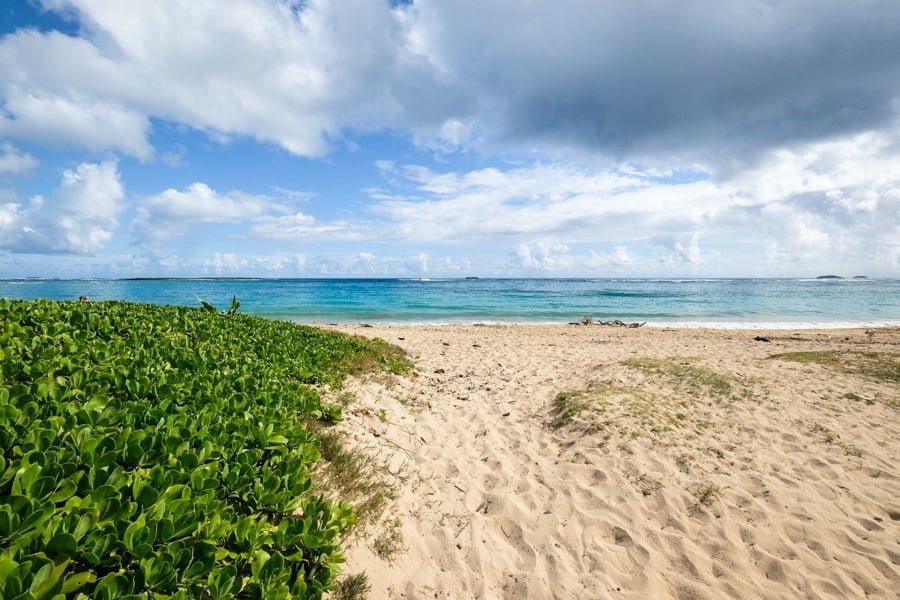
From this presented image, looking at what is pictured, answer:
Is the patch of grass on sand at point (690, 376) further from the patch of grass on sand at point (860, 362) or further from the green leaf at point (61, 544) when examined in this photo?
the green leaf at point (61, 544)

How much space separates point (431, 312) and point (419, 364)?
2683 cm

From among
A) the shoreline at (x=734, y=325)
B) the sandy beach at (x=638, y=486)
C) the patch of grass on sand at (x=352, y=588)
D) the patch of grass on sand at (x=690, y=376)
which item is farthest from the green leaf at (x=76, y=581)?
the shoreline at (x=734, y=325)

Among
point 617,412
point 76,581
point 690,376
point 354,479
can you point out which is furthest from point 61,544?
point 690,376

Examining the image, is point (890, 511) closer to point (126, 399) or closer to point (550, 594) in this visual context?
point (550, 594)

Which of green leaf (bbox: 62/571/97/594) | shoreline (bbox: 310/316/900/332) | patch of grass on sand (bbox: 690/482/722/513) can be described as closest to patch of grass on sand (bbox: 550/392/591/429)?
patch of grass on sand (bbox: 690/482/722/513)

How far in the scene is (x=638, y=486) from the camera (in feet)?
16.7

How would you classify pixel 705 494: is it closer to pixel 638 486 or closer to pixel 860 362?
pixel 638 486

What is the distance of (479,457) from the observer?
19.2 ft

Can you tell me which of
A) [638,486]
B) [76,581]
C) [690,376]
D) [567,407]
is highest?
[76,581]

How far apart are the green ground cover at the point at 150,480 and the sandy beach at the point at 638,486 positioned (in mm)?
1113

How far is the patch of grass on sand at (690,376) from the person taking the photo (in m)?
8.43

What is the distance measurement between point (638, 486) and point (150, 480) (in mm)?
5050

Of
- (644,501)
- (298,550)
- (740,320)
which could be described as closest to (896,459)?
(644,501)

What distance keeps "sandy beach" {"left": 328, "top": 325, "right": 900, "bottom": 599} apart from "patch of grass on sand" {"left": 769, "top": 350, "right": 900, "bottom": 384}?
1.41 feet
